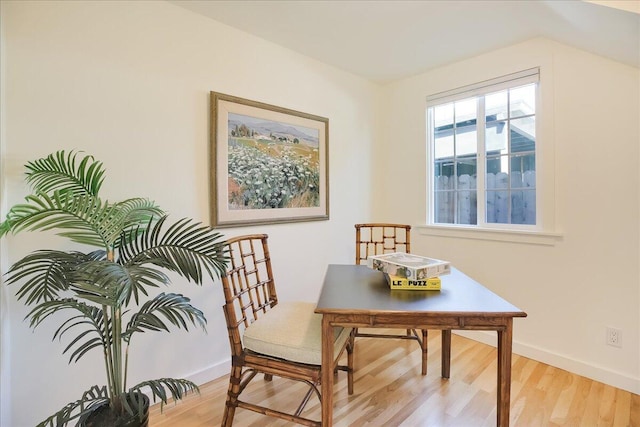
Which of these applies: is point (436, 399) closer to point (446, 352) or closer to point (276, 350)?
point (446, 352)

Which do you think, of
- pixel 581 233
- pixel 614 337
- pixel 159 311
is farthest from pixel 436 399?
pixel 159 311

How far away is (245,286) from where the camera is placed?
6.96ft

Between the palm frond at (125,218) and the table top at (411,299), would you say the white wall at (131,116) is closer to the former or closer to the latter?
the palm frond at (125,218)

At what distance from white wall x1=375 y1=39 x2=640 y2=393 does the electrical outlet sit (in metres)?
0.03

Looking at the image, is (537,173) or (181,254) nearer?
(181,254)

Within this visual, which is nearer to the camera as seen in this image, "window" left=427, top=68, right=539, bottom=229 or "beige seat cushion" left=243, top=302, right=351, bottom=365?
"beige seat cushion" left=243, top=302, right=351, bottom=365

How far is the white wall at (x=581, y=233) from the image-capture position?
190cm

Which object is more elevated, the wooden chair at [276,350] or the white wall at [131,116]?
the white wall at [131,116]

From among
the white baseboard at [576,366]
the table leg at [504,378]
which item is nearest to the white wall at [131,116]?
the table leg at [504,378]

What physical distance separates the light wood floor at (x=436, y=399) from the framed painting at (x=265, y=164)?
1089mm

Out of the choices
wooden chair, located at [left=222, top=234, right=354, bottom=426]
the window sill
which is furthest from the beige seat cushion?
the window sill

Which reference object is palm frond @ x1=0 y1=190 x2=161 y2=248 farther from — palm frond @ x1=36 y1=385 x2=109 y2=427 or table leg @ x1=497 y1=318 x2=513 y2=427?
table leg @ x1=497 y1=318 x2=513 y2=427

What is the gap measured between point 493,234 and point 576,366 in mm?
1013

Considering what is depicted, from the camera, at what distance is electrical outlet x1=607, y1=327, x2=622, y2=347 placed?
6.36ft
